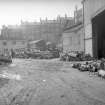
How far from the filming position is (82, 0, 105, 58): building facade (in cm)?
1760

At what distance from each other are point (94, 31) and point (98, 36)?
0.84 meters

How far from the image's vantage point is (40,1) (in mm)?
8609

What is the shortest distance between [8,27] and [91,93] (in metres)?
63.5

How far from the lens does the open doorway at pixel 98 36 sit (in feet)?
58.4

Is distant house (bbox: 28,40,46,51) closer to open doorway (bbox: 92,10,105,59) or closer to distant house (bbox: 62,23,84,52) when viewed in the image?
distant house (bbox: 62,23,84,52)

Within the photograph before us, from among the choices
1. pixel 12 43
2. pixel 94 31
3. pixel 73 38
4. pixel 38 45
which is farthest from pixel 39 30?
pixel 94 31

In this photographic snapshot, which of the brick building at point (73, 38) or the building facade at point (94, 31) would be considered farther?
the brick building at point (73, 38)

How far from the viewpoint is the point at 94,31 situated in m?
18.0

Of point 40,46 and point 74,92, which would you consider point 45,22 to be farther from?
point 74,92

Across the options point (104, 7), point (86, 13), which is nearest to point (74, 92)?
point (104, 7)

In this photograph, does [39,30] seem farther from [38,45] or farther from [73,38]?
[73,38]

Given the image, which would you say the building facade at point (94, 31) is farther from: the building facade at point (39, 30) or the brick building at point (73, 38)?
the building facade at point (39, 30)

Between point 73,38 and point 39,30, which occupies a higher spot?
point 39,30

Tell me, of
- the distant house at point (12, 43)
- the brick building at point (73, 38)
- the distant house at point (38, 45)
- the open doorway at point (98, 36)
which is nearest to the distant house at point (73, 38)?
the brick building at point (73, 38)
